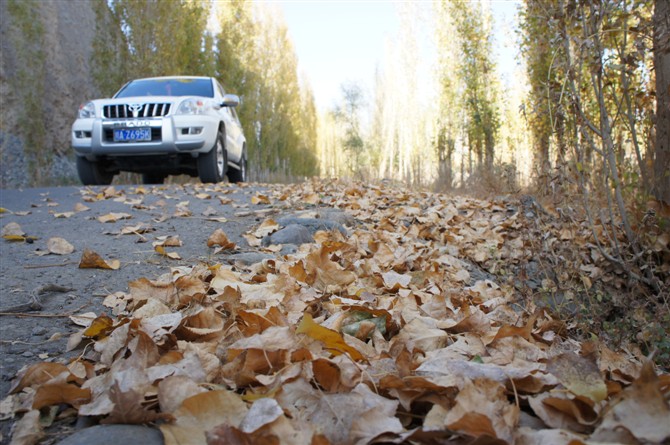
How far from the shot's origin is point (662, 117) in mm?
2781

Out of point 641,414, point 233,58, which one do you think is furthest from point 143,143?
point 233,58

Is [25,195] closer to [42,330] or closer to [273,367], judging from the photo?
[42,330]

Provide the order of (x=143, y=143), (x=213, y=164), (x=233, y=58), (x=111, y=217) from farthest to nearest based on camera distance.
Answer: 1. (x=233, y=58)
2. (x=213, y=164)
3. (x=143, y=143)
4. (x=111, y=217)

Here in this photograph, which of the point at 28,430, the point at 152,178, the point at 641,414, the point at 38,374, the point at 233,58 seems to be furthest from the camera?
the point at 233,58

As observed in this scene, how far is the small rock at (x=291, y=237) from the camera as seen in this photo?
2809 mm

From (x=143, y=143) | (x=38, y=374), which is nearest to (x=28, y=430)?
(x=38, y=374)

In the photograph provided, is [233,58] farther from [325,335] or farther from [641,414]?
[641,414]

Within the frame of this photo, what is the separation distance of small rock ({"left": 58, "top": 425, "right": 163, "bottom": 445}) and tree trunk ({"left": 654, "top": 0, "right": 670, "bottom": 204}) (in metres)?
2.64

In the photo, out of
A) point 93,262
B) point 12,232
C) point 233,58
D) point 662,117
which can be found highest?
point 233,58

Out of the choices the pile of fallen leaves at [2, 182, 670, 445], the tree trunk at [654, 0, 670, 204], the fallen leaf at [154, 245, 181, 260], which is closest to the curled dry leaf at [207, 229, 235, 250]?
the fallen leaf at [154, 245, 181, 260]

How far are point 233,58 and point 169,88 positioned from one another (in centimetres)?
998

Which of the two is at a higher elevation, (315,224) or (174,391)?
(315,224)

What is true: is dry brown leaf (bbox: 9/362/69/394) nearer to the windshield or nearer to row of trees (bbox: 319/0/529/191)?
row of trees (bbox: 319/0/529/191)

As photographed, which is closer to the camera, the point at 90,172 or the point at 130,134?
the point at 130,134
